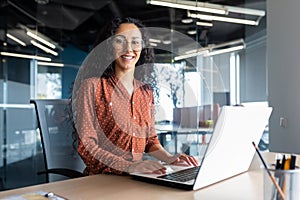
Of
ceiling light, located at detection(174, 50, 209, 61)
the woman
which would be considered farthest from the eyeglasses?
ceiling light, located at detection(174, 50, 209, 61)

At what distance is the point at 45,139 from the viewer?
5.63 ft

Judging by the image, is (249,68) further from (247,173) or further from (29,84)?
(247,173)

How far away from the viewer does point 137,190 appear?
957 mm

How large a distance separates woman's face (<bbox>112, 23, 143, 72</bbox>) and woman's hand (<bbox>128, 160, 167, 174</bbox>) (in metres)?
0.42

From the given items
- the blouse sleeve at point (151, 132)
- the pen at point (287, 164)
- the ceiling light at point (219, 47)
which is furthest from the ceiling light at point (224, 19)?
the pen at point (287, 164)

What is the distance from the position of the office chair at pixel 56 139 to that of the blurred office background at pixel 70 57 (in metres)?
2.72

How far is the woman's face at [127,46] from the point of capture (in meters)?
1.33

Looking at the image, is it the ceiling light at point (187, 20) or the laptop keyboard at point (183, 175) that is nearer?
the laptop keyboard at point (183, 175)

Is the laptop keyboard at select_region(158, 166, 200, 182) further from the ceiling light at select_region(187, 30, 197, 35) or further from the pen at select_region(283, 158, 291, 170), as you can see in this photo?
the ceiling light at select_region(187, 30, 197, 35)

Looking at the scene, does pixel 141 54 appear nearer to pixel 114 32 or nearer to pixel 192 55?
pixel 114 32

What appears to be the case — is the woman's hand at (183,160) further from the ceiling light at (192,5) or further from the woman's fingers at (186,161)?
the ceiling light at (192,5)

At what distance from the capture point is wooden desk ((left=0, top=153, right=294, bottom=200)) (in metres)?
0.89

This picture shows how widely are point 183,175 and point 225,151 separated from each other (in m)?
0.19

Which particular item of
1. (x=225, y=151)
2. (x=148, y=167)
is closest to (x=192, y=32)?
(x=148, y=167)
